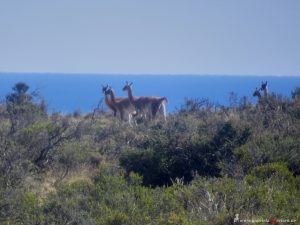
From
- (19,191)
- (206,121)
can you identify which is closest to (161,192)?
(19,191)

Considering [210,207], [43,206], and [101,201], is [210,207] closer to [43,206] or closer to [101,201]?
[101,201]

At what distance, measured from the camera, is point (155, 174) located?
11.2m

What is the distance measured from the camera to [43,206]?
7.44 meters

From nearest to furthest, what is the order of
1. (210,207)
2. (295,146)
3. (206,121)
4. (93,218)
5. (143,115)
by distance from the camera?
(210,207)
(93,218)
(295,146)
(206,121)
(143,115)

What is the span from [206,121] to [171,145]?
349 centimetres

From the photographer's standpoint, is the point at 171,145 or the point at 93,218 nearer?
the point at 93,218

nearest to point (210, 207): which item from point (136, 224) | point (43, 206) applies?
point (136, 224)

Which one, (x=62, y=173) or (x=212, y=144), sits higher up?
(x=212, y=144)

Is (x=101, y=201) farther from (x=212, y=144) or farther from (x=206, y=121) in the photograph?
(x=206, y=121)

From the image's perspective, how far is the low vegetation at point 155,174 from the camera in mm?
6805

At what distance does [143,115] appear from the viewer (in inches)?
881

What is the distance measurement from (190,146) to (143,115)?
10.7 m

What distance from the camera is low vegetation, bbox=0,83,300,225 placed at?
6.80m

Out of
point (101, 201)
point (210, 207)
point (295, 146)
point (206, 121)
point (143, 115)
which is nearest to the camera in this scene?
point (210, 207)
